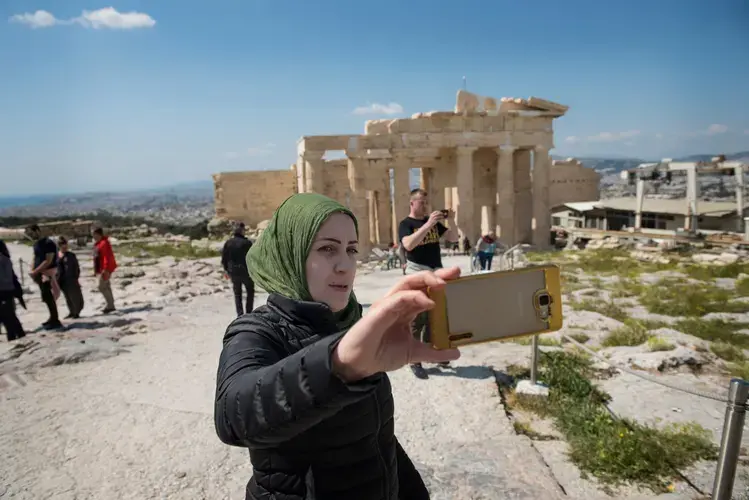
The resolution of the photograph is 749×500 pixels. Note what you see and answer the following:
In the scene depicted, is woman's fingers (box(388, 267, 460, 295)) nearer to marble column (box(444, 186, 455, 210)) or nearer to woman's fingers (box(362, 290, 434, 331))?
woman's fingers (box(362, 290, 434, 331))

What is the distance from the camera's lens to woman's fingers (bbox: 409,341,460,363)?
1160 millimetres

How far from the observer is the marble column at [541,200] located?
20391 millimetres

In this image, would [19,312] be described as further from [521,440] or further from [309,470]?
[309,470]

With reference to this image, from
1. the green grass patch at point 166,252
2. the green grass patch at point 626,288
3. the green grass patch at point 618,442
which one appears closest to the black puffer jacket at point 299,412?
the green grass patch at point 618,442

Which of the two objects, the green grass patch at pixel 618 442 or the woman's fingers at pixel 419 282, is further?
the green grass patch at pixel 618 442

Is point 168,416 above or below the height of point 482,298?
below

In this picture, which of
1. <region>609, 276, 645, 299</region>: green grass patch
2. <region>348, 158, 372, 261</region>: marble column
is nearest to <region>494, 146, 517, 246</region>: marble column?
<region>348, 158, 372, 261</region>: marble column

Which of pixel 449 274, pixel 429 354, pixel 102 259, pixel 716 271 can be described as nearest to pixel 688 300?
pixel 716 271

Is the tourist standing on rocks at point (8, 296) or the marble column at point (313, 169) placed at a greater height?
the marble column at point (313, 169)

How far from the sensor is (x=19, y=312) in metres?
10.8

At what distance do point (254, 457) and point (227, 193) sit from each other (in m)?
30.7

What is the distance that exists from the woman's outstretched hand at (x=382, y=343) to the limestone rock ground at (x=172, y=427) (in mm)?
2711

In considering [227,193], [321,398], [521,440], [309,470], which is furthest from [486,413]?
[227,193]

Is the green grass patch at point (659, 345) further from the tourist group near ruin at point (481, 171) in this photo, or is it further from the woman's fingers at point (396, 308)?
the tourist group near ruin at point (481, 171)
